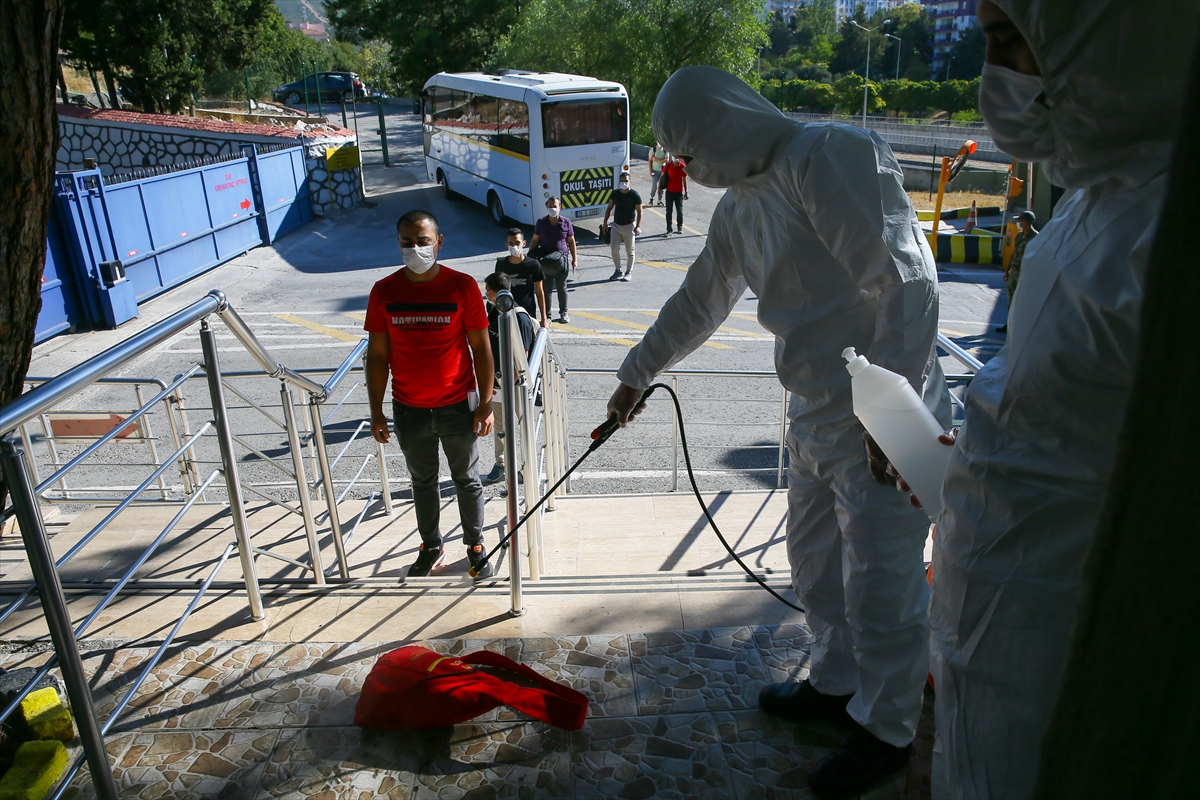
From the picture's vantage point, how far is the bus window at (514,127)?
51.5 ft

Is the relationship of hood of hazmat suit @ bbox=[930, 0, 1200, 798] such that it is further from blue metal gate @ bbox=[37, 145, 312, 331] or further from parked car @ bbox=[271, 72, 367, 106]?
parked car @ bbox=[271, 72, 367, 106]

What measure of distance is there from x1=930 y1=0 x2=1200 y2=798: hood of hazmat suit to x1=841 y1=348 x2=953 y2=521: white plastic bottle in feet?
0.93

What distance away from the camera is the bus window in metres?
15.7

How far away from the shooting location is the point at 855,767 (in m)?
2.07

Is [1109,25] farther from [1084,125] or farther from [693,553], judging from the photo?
[693,553]

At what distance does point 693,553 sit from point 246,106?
3221cm

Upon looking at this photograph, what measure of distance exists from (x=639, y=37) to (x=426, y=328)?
82.4ft

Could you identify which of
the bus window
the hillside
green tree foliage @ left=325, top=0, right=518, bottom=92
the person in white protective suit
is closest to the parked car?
green tree foliage @ left=325, top=0, right=518, bottom=92

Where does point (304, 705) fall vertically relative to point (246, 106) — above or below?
below

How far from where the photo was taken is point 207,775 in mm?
2150

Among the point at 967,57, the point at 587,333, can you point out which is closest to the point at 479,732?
the point at 587,333

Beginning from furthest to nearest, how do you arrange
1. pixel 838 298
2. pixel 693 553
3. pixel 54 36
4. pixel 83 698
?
pixel 693 553
pixel 54 36
pixel 838 298
pixel 83 698

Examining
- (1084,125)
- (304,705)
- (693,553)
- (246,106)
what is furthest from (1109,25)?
(246,106)

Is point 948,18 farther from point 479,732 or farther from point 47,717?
point 47,717
